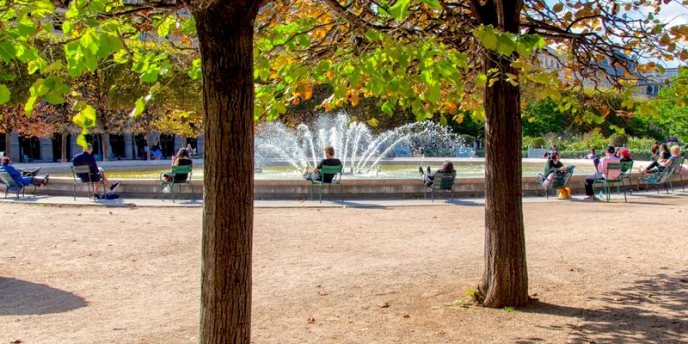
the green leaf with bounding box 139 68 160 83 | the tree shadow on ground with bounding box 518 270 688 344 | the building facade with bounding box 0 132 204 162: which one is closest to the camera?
the green leaf with bounding box 139 68 160 83

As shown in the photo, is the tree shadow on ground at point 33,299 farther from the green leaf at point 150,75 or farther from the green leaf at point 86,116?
the green leaf at point 86,116

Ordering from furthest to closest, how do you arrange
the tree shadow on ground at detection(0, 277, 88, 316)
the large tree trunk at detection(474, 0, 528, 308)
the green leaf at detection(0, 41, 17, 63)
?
the tree shadow on ground at detection(0, 277, 88, 316) < the large tree trunk at detection(474, 0, 528, 308) < the green leaf at detection(0, 41, 17, 63)

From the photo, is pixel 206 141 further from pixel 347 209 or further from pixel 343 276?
pixel 347 209

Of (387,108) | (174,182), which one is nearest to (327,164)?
(174,182)

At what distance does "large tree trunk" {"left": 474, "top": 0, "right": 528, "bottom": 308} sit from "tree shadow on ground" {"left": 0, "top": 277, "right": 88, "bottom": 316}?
13.2 ft

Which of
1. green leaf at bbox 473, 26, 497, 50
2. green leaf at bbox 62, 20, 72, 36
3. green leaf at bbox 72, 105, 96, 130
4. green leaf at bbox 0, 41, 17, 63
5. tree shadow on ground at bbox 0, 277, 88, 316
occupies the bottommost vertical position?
tree shadow on ground at bbox 0, 277, 88, 316

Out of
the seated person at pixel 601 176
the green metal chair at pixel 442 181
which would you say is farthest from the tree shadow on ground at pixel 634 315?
the seated person at pixel 601 176

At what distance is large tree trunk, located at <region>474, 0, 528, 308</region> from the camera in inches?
244

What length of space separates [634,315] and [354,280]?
9.60ft

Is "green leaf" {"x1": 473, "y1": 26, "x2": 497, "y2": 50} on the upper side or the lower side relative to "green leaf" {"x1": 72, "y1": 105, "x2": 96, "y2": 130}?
upper

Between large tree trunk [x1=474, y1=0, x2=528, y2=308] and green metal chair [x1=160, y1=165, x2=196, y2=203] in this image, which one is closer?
large tree trunk [x1=474, y1=0, x2=528, y2=308]

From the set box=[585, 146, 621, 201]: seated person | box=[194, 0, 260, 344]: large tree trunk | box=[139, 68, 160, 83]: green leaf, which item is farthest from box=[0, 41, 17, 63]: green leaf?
box=[585, 146, 621, 201]: seated person

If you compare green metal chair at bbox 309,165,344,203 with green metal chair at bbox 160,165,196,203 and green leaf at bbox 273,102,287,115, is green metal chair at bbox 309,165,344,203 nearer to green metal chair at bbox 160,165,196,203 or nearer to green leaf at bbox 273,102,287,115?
green metal chair at bbox 160,165,196,203

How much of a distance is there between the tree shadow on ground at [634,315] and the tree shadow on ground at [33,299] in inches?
171
